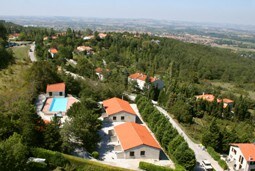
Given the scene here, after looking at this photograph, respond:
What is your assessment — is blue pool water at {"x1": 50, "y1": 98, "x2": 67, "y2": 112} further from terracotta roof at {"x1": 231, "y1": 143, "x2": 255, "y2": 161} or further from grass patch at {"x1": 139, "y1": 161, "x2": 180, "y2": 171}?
terracotta roof at {"x1": 231, "y1": 143, "x2": 255, "y2": 161}

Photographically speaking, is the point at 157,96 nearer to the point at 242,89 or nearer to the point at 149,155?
the point at 149,155

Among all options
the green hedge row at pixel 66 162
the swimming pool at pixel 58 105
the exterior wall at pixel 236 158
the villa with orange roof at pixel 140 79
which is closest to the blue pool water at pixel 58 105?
the swimming pool at pixel 58 105

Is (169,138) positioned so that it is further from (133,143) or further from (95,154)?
(95,154)

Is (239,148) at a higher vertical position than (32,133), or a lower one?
lower

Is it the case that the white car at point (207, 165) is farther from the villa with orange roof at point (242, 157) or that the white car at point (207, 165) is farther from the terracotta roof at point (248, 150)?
the terracotta roof at point (248, 150)

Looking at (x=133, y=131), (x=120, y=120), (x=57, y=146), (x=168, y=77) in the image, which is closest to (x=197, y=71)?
(x=168, y=77)
